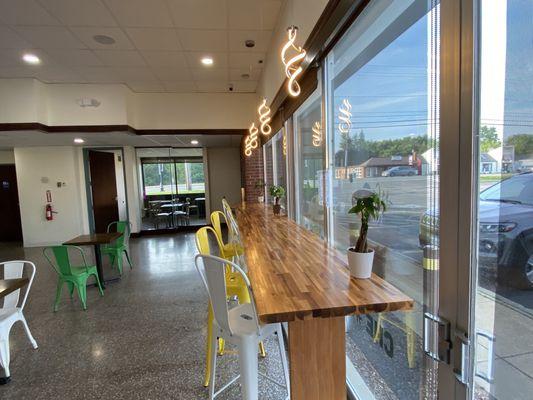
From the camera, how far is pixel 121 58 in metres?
4.42

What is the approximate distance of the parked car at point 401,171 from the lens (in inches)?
50.4

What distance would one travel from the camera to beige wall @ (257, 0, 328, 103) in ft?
7.05

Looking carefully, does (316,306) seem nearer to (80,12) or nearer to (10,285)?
(10,285)

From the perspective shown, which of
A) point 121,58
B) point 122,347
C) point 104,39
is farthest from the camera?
point 121,58

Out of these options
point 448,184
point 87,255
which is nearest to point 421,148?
point 448,184

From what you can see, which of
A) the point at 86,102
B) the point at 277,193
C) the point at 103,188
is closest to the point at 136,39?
the point at 86,102

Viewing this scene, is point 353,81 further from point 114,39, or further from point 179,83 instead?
point 179,83

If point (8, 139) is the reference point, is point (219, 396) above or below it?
below

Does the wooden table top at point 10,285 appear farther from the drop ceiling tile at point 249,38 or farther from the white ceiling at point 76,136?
the white ceiling at point 76,136

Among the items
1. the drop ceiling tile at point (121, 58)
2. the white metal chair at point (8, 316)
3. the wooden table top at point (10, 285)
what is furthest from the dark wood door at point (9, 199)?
the wooden table top at point (10, 285)

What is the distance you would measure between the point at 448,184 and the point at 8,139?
7895mm

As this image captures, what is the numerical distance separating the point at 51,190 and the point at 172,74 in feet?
15.6

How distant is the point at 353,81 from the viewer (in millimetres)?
2033

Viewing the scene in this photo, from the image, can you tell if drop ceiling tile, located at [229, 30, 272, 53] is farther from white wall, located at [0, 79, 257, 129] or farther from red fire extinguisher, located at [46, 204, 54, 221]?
red fire extinguisher, located at [46, 204, 54, 221]
